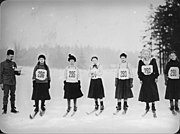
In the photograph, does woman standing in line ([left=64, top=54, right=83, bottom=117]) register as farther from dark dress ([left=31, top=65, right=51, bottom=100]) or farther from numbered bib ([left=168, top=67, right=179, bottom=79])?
numbered bib ([left=168, top=67, right=179, bottom=79])

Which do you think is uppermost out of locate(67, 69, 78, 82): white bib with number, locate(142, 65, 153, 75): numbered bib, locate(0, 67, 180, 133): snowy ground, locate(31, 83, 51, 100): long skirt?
locate(142, 65, 153, 75): numbered bib

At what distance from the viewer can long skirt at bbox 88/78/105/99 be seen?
5.13ft

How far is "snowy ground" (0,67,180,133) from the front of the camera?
1544 millimetres

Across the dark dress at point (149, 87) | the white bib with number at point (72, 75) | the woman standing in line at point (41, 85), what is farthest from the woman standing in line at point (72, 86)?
the dark dress at point (149, 87)

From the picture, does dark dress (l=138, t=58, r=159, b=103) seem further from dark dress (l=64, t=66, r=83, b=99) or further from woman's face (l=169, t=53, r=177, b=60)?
dark dress (l=64, t=66, r=83, b=99)

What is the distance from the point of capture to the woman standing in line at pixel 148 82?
1.55 m

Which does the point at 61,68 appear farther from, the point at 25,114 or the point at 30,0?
the point at 30,0

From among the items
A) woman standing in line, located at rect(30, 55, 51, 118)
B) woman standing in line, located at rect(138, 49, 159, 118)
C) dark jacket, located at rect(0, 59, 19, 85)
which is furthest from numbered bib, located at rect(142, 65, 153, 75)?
dark jacket, located at rect(0, 59, 19, 85)

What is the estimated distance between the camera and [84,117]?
1557 mm

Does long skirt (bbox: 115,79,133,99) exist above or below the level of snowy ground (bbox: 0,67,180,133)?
above

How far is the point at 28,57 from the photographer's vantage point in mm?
1578

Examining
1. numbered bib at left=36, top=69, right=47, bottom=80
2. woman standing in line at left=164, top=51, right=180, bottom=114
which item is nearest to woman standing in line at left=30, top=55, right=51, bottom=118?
numbered bib at left=36, top=69, right=47, bottom=80

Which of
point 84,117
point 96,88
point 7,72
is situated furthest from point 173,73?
point 7,72

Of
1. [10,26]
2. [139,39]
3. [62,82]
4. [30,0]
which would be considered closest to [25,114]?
[62,82]
